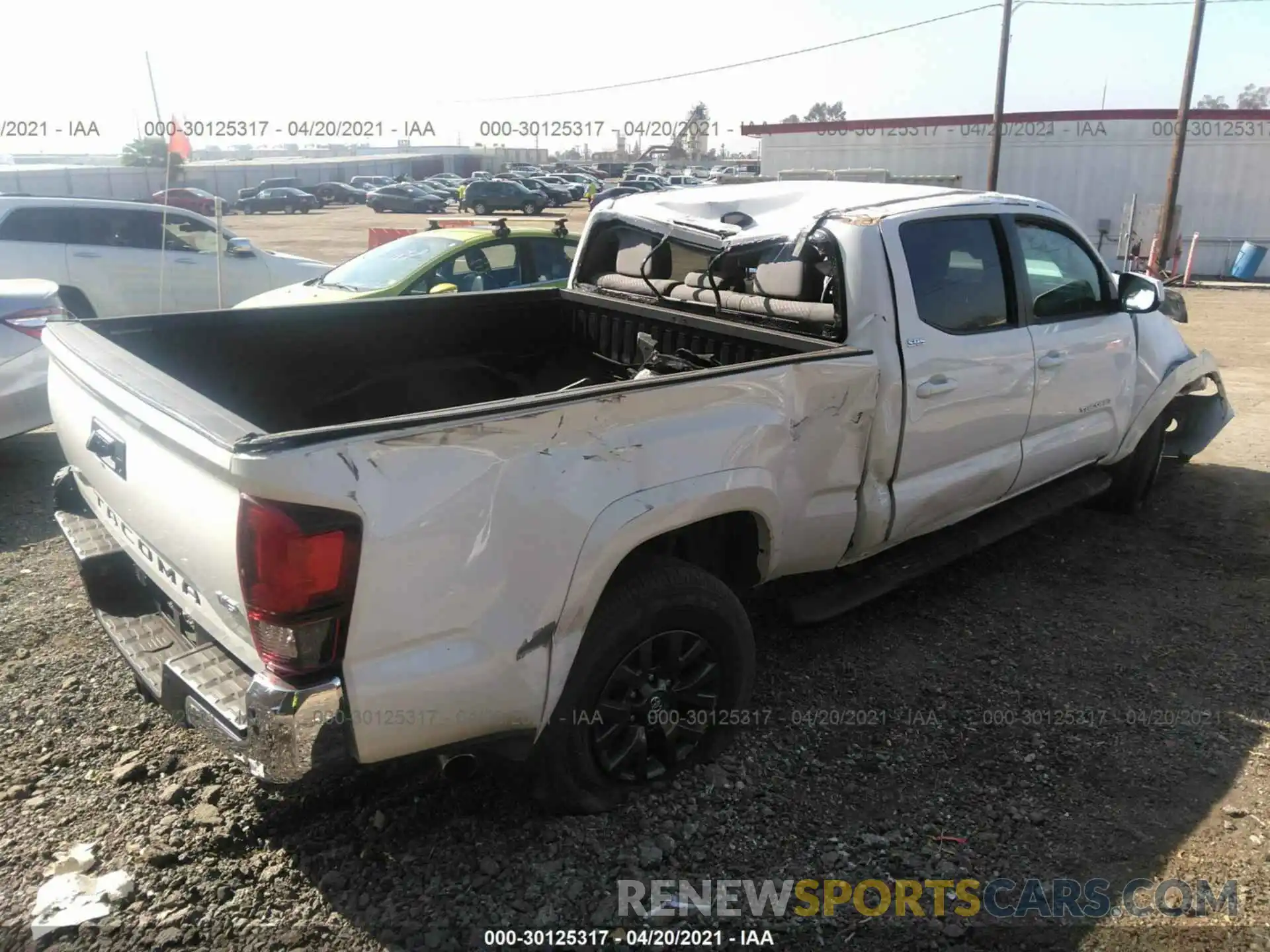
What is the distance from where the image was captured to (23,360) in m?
5.59

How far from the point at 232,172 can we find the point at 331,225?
3562cm

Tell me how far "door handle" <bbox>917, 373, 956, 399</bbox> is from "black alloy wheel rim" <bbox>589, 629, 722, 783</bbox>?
1358 mm

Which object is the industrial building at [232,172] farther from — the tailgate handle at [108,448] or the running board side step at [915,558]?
the running board side step at [915,558]

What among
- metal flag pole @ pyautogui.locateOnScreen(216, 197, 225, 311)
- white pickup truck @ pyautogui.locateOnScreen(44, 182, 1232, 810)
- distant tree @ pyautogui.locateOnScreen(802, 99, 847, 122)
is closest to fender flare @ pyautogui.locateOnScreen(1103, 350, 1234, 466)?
white pickup truck @ pyautogui.locateOnScreen(44, 182, 1232, 810)

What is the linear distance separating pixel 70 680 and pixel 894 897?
3.08 meters

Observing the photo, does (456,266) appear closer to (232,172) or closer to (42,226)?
(42,226)

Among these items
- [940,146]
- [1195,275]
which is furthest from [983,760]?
[940,146]

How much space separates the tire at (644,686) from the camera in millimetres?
2666

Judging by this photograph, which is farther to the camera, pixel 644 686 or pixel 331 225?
pixel 331 225

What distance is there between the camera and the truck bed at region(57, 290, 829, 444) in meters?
3.60

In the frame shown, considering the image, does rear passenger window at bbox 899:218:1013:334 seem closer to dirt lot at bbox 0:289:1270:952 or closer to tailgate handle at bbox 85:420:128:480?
dirt lot at bbox 0:289:1270:952

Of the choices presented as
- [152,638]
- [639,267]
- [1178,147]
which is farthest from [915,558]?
[1178,147]

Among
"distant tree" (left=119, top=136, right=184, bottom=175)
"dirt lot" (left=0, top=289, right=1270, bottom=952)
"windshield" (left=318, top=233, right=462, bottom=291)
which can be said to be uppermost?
"distant tree" (left=119, top=136, right=184, bottom=175)

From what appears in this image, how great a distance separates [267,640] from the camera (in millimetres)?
2096
